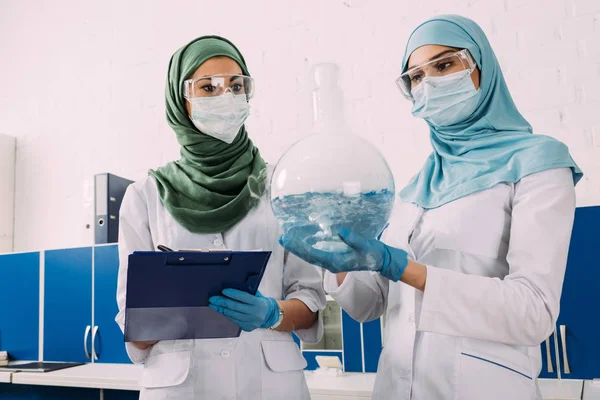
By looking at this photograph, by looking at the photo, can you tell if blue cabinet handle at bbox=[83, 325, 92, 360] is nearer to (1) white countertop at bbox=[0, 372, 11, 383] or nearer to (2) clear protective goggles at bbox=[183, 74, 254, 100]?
(1) white countertop at bbox=[0, 372, 11, 383]

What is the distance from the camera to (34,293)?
279 centimetres

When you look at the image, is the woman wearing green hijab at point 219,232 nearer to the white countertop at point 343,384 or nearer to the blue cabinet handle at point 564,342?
the white countertop at point 343,384

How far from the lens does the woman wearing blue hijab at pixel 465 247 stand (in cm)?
88

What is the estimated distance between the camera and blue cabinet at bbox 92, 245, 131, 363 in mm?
2572

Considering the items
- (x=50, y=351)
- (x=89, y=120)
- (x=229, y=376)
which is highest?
(x=89, y=120)

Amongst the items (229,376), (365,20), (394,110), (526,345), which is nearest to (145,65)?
(365,20)

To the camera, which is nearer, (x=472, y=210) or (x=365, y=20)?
(x=472, y=210)

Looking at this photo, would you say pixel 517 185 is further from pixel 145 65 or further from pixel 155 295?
pixel 145 65

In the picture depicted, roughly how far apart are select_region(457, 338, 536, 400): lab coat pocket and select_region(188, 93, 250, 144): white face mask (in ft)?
2.21

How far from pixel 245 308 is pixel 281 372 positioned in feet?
0.73

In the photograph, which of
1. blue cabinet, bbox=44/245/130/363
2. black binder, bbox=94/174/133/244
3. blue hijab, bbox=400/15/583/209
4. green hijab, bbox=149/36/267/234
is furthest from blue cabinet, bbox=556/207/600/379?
black binder, bbox=94/174/133/244

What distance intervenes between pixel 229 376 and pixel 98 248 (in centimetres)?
179

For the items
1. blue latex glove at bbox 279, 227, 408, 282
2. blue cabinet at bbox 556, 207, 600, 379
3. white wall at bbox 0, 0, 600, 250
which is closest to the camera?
blue latex glove at bbox 279, 227, 408, 282

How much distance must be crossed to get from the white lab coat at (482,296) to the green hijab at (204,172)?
30cm
